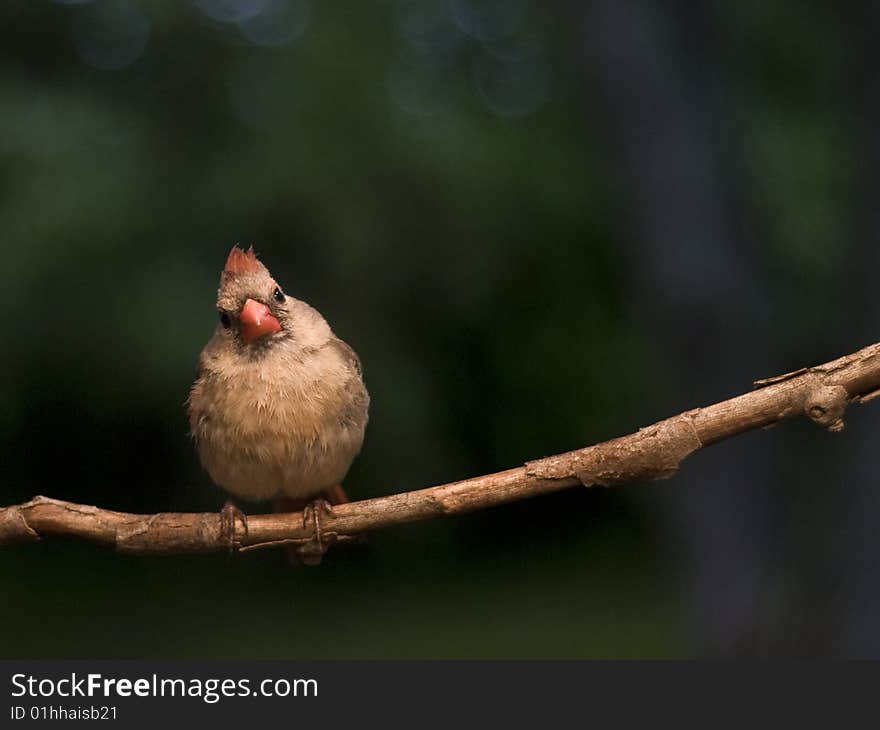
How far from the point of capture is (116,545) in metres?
1.99

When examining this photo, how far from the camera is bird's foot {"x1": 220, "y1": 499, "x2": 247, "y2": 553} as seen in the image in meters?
1.97

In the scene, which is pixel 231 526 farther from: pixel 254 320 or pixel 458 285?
pixel 458 285

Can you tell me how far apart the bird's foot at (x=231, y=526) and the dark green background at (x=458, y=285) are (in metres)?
2.30

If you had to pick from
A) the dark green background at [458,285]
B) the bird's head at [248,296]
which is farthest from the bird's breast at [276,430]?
the dark green background at [458,285]

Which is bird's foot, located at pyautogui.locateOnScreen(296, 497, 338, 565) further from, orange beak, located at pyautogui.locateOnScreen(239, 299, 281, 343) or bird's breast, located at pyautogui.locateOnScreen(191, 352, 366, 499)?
orange beak, located at pyautogui.locateOnScreen(239, 299, 281, 343)

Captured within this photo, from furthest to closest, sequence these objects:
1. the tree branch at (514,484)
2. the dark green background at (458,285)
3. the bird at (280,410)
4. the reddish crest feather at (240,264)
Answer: the dark green background at (458,285), the bird at (280,410), the reddish crest feather at (240,264), the tree branch at (514,484)

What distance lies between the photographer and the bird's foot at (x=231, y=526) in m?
1.97

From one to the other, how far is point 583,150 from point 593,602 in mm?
2493

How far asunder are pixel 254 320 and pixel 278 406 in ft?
0.69

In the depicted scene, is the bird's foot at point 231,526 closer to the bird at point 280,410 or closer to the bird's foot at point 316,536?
the bird at point 280,410

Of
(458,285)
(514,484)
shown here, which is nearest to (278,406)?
(514,484)

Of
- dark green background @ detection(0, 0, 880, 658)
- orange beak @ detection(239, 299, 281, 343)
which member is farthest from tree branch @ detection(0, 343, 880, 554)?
dark green background @ detection(0, 0, 880, 658)

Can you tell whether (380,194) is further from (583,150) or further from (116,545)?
(116,545)

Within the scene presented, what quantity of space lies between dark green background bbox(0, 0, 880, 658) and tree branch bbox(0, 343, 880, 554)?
89.5 inches
